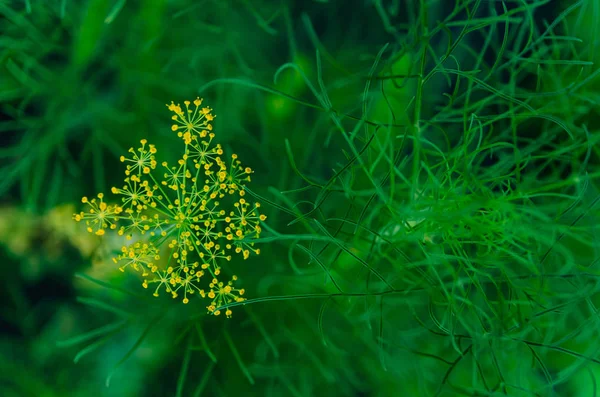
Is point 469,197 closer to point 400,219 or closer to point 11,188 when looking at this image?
point 400,219

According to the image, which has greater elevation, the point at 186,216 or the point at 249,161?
the point at 249,161

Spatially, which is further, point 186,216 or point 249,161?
point 249,161

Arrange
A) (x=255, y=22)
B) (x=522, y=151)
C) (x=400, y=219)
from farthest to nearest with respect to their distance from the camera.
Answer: (x=255, y=22) < (x=522, y=151) < (x=400, y=219)

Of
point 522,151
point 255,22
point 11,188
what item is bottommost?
point 522,151

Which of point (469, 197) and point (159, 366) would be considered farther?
point (159, 366)

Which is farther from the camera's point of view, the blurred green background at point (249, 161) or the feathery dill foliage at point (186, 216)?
the blurred green background at point (249, 161)

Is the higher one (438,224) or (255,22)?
(255,22)

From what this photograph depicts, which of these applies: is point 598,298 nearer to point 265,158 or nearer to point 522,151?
point 522,151

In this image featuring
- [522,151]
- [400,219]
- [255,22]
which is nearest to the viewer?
[400,219]

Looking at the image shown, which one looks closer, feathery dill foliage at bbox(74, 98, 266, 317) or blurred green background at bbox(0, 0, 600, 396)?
feathery dill foliage at bbox(74, 98, 266, 317)

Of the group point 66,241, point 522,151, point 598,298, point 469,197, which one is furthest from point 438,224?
point 66,241
